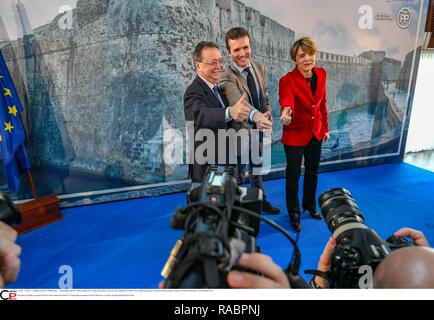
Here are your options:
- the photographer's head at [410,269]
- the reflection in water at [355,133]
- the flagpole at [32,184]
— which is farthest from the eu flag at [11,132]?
the photographer's head at [410,269]

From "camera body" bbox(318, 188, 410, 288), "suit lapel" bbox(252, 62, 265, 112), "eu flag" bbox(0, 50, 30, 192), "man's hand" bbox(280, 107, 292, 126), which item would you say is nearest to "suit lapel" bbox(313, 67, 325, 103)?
"man's hand" bbox(280, 107, 292, 126)

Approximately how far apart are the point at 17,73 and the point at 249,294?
219 centimetres

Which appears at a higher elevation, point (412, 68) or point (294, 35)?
point (294, 35)

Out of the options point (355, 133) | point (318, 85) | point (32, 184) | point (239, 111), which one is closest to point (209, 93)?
point (239, 111)

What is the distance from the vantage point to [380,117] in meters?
3.08

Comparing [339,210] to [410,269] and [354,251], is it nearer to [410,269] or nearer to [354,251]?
[354,251]

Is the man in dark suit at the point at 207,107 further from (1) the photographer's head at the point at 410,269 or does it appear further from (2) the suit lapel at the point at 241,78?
(1) the photographer's head at the point at 410,269

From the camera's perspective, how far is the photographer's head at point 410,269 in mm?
533

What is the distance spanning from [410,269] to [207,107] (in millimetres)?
1280

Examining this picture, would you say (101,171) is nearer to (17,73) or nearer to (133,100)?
(133,100)

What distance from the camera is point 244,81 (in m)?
1.98

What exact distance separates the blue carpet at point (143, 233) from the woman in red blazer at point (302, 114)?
0.29 meters

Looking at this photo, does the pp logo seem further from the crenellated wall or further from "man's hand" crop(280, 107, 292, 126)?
"man's hand" crop(280, 107, 292, 126)

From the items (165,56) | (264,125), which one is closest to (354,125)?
(264,125)
